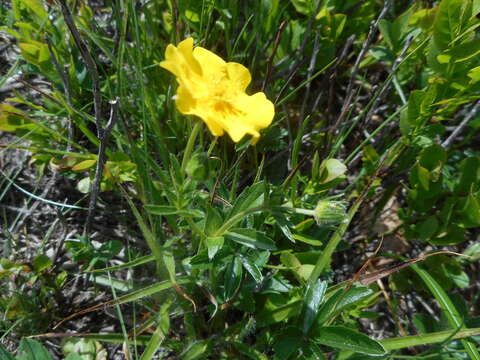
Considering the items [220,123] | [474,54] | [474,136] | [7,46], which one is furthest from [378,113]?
[7,46]

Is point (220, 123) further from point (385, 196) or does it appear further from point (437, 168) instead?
point (385, 196)

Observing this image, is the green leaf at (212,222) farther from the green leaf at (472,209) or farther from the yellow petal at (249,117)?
the green leaf at (472,209)

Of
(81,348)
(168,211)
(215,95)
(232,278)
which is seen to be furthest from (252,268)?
(81,348)

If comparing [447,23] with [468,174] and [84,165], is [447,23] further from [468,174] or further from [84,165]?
[84,165]

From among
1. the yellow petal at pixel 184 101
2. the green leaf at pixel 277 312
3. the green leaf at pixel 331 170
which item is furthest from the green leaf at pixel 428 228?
the yellow petal at pixel 184 101

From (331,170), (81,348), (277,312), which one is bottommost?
(81,348)

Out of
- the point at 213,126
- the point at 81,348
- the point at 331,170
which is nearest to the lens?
the point at 213,126
